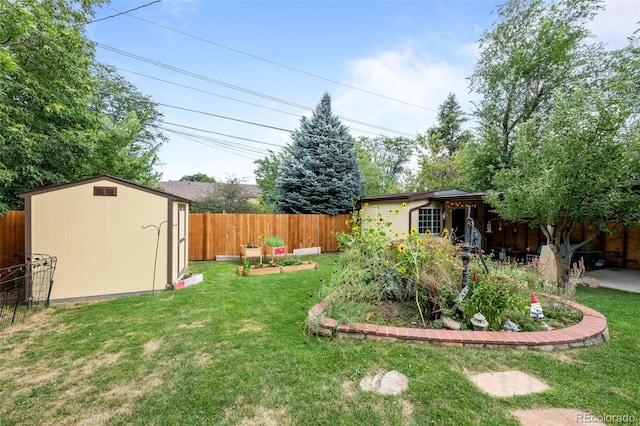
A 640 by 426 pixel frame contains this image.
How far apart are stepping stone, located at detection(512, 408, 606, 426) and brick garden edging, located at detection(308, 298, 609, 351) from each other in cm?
91

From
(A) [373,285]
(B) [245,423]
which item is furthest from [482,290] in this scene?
(B) [245,423]

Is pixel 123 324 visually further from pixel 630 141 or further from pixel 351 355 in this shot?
pixel 630 141

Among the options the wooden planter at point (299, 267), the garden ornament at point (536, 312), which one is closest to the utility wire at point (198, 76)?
the wooden planter at point (299, 267)

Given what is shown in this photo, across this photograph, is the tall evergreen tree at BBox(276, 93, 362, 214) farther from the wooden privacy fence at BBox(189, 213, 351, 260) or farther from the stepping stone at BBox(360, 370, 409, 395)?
the stepping stone at BBox(360, 370, 409, 395)

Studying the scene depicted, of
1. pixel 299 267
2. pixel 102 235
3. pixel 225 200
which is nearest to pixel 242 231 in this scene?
pixel 299 267

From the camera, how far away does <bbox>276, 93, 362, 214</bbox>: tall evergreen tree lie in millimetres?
12227

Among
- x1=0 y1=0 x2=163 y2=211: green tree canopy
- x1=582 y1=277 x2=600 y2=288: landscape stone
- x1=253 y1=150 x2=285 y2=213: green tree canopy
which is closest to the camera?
x1=0 y1=0 x2=163 y2=211: green tree canopy

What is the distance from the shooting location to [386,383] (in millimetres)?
2359

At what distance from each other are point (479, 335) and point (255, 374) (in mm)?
2383

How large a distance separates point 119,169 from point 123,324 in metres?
7.55

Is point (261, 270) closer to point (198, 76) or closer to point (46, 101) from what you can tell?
point (46, 101)

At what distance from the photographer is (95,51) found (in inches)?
277

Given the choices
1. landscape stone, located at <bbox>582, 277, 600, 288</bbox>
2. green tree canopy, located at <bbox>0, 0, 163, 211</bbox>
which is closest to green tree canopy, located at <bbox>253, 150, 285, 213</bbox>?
green tree canopy, located at <bbox>0, 0, 163, 211</bbox>

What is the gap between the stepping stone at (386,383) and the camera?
7.47ft
